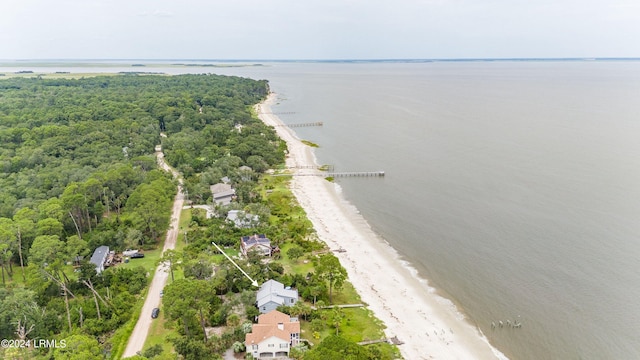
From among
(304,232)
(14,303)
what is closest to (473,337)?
(304,232)

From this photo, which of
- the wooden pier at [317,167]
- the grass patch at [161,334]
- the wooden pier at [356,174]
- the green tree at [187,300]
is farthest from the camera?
the wooden pier at [317,167]

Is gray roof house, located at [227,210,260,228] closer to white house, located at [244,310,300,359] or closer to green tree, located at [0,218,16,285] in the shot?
white house, located at [244,310,300,359]

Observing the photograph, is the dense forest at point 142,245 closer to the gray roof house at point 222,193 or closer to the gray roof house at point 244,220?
the gray roof house at point 244,220

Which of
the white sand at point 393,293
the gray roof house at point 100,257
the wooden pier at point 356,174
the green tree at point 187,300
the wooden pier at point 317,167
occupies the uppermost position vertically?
the green tree at point 187,300

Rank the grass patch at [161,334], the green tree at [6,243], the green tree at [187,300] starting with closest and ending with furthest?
the green tree at [187,300], the grass patch at [161,334], the green tree at [6,243]

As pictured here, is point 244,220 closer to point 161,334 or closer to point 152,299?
point 152,299

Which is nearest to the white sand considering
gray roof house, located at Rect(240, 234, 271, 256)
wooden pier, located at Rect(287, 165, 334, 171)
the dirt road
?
gray roof house, located at Rect(240, 234, 271, 256)

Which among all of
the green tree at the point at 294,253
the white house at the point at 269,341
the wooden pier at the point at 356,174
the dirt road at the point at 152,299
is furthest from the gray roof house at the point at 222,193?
the white house at the point at 269,341

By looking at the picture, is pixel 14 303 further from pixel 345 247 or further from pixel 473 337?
pixel 473 337
